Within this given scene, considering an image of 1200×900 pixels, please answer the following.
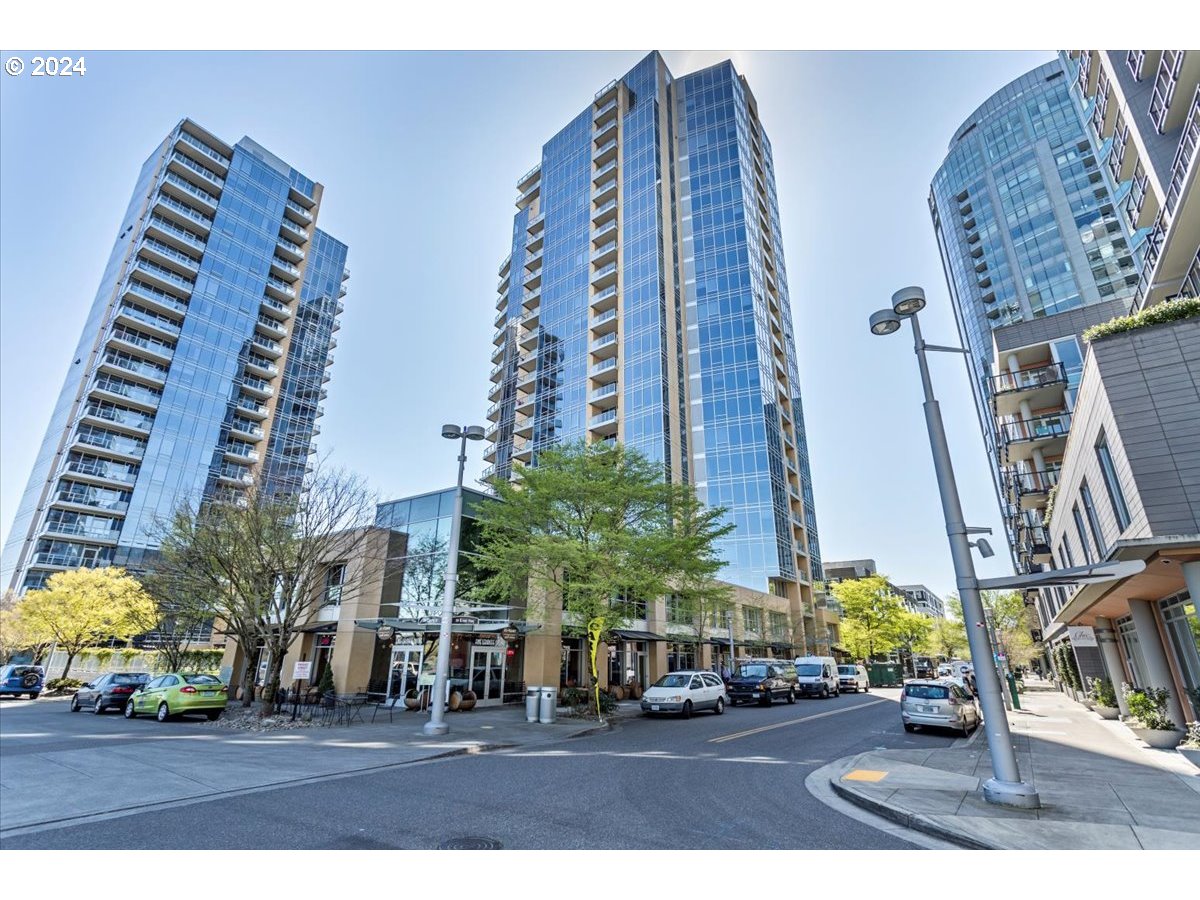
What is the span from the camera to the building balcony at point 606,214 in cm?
6125

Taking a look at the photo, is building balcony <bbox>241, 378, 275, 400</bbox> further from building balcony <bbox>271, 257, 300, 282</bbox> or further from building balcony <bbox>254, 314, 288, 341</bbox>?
building balcony <bbox>271, 257, 300, 282</bbox>

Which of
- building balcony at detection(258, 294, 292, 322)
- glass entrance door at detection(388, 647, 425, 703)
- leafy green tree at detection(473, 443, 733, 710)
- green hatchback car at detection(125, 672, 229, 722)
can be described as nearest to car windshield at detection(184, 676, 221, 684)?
green hatchback car at detection(125, 672, 229, 722)

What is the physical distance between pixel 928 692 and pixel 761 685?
1080 cm

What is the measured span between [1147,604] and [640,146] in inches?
2433

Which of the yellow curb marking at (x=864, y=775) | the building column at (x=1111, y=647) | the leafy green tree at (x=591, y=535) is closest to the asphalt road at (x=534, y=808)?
the yellow curb marking at (x=864, y=775)

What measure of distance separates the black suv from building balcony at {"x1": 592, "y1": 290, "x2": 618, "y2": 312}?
38.8 m

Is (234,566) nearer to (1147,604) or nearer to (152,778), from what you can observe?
(152,778)

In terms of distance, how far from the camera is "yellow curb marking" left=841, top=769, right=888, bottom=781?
376 inches

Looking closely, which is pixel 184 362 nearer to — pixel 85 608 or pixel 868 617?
pixel 85 608

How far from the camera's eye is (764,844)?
613cm

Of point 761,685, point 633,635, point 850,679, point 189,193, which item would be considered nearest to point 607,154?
point 189,193

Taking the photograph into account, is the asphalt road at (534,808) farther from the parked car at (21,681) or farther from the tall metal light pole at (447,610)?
the parked car at (21,681)

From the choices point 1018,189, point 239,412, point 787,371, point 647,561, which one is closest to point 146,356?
point 239,412

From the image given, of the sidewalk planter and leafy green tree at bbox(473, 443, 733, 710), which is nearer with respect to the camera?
the sidewalk planter
